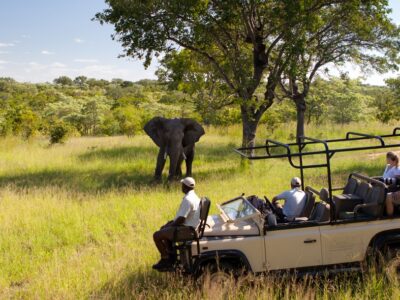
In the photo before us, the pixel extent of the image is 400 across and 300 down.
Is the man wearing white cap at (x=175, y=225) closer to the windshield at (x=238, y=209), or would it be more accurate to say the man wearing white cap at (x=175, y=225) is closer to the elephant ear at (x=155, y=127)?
the windshield at (x=238, y=209)

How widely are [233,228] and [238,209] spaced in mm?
722

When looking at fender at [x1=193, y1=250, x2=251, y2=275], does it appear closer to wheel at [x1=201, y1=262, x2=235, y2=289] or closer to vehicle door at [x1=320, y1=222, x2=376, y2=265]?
wheel at [x1=201, y1=262, x2=235, y2=289]

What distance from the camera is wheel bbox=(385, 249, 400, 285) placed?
6.11 meters

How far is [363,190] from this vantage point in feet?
23.9

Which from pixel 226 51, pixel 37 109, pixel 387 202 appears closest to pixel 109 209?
pixel 387 202

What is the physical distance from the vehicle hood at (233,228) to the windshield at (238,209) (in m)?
0.16

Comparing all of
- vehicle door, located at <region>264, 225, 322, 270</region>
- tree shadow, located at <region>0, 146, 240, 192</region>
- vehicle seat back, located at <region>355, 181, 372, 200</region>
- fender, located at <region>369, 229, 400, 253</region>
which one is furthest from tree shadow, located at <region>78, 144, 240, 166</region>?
fender, located at <region>369, 229, 400, 253</region>

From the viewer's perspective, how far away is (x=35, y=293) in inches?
258

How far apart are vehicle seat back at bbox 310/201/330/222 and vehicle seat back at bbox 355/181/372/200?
786 mm

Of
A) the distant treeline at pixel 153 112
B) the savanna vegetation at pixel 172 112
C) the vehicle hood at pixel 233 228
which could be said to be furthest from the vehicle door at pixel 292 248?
the distant treeline at pixel 153 112

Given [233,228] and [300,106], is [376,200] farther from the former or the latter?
[300,106]

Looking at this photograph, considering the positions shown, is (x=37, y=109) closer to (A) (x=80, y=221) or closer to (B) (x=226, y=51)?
(B) (x=226, y=51)

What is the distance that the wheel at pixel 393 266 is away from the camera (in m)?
6.11

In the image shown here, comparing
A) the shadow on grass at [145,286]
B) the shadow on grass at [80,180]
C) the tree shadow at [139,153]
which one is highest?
the tree shadow at [139,153]
